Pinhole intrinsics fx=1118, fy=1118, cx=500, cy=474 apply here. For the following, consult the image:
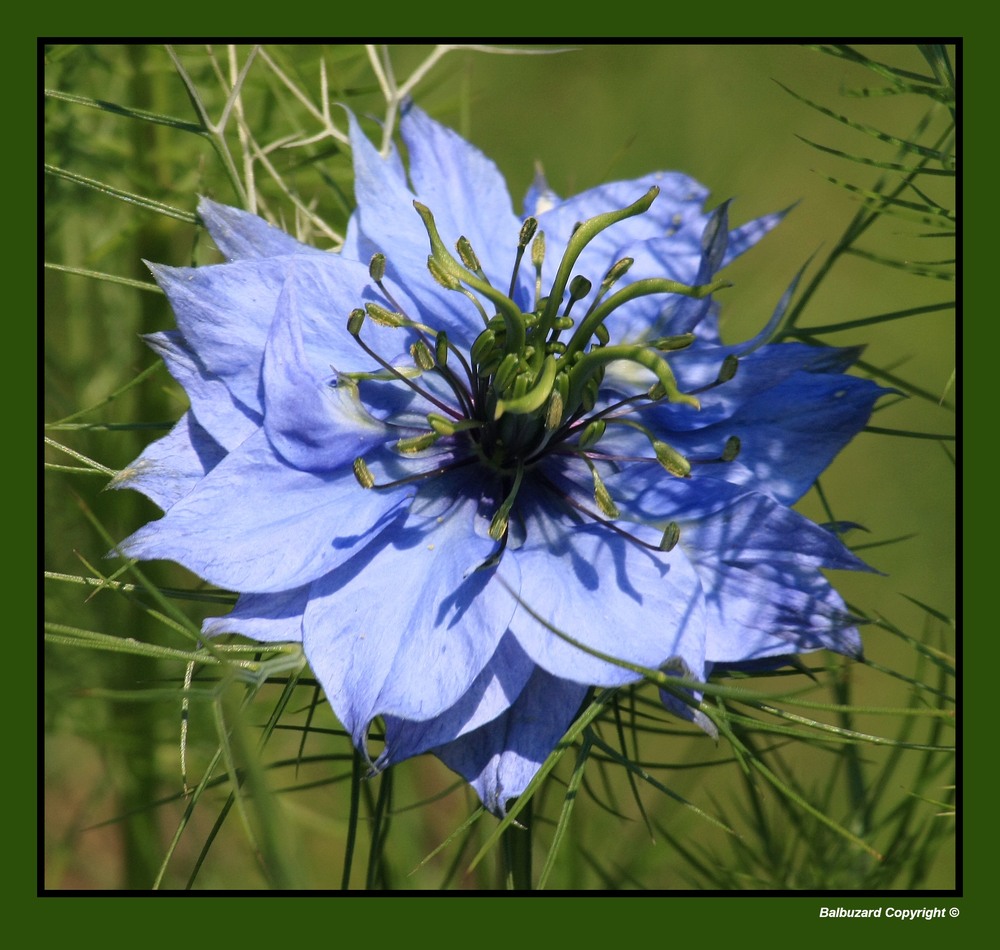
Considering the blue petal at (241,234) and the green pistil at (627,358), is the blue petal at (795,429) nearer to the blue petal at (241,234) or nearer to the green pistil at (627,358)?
the green pistil at (627,358)

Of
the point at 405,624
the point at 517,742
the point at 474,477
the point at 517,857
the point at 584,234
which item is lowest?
the point at 517,857

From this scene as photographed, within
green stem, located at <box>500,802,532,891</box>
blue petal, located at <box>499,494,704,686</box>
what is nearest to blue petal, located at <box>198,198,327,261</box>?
blue petal, located at <box>499,494,704,686</box>

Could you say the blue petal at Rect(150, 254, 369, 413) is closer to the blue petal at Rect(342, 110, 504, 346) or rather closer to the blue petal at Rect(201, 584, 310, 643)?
the blue petal at Rect(342, 110, 504, 346)

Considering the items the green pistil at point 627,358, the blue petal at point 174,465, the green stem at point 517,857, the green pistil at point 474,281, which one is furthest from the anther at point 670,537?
the blue petal at point 174,465

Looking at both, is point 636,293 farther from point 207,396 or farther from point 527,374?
point 207,396

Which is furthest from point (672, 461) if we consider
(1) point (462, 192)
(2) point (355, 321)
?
(1) point (462, 192)

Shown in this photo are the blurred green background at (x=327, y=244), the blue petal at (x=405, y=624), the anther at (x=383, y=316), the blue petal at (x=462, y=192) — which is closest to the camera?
the blue petal at (x=405, y=624)
